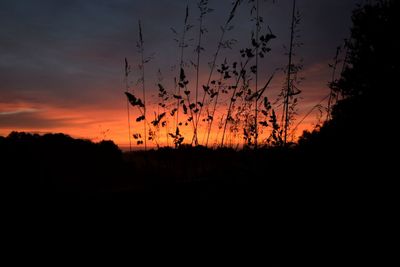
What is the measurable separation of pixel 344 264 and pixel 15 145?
2903 mm

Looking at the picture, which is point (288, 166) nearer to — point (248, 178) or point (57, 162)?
point (248, 178)

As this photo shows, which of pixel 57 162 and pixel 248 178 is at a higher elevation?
pixel 57 162

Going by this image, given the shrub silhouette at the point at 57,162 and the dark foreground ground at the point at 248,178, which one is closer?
the dark foreground ground at the point at 248,178

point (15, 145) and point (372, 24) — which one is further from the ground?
point (372, 24)

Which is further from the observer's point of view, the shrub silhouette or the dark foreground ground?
the shrub silhouette

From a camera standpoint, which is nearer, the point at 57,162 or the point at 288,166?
the point at 288,166

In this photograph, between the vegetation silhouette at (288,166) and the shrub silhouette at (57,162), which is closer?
the vegetation silhouette at (288,166)

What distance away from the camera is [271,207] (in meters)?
2.14

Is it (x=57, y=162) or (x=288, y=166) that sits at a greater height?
(x=57, y=162)

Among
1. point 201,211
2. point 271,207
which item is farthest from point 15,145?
point 271,207

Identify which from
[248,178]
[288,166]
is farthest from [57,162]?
[288,166]

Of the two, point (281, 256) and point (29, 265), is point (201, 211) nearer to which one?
point (281, 256)

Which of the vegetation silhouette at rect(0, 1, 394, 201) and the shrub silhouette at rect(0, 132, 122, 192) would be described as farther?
the shrub silhouette at rect(0, 132, 122, 192)

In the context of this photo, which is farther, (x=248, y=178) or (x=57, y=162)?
(x=57, y=162)
